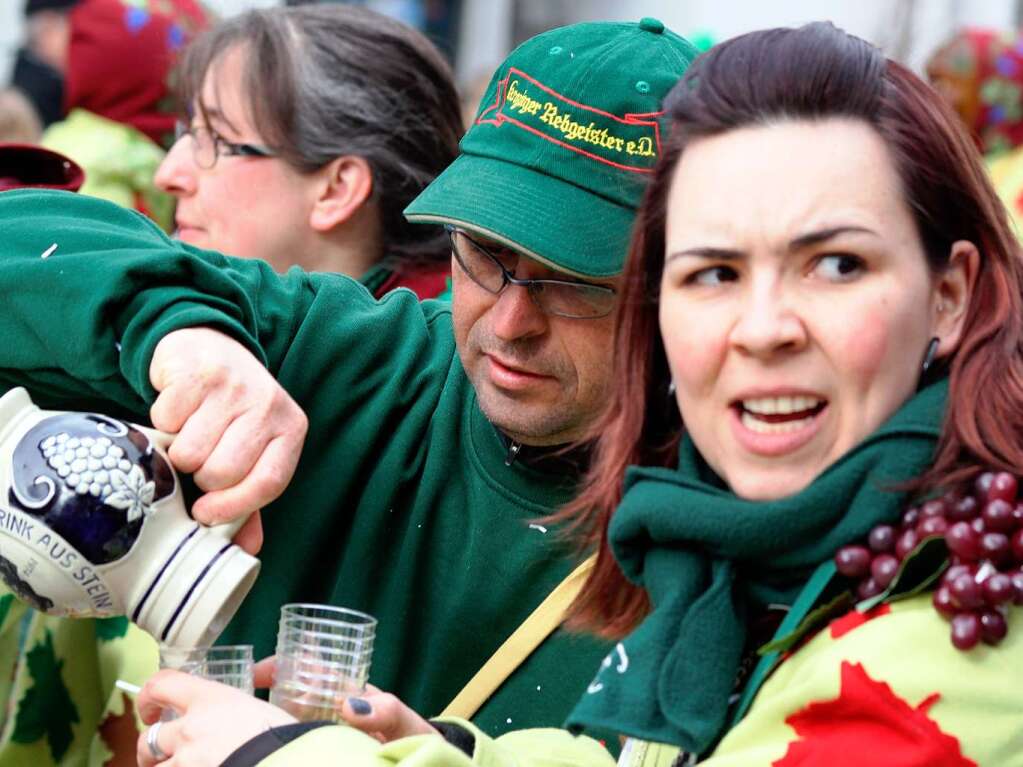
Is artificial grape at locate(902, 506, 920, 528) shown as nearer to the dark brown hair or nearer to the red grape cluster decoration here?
the red grape cluster decoration

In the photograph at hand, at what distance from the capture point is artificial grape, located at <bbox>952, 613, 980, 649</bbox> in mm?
1841

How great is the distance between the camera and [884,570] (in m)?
1.92

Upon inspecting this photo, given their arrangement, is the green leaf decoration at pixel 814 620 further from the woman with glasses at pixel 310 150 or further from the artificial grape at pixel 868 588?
the woman with glasses at pixel 310 150

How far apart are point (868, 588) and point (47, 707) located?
2.03 m

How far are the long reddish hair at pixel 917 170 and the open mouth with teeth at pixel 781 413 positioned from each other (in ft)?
0.53

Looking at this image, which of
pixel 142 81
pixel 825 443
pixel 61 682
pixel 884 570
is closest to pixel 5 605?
pixel 61 682

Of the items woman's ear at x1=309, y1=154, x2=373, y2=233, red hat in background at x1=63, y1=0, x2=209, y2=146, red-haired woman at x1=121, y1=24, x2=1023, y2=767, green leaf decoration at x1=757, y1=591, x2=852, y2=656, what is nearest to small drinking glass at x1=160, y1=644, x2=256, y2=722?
red-haired woman at x1=121, y1=24, x2=1023, y2=767

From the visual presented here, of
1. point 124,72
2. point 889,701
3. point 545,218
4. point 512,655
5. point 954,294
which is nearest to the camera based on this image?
point 889,701

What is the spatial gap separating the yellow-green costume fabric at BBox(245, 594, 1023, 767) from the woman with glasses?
238 centimetres

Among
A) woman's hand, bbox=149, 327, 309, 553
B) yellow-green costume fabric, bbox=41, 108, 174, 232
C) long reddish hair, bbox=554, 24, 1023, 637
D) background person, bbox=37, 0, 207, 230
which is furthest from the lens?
background person, bbox=37, 0, 207, 230

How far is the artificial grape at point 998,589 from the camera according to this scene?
185cm

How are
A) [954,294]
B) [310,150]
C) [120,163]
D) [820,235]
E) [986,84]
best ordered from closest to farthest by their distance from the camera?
[820,235], [954,294], [310,150], [120,163], [986,84]

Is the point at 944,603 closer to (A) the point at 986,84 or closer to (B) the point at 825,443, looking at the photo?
(B) the point at 825,443

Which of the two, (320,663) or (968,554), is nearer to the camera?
(968,554)
